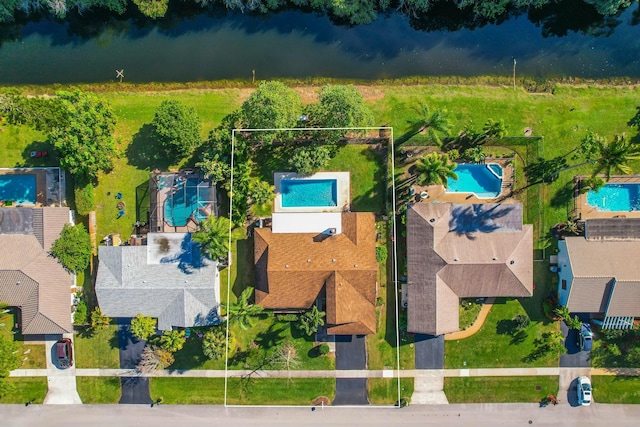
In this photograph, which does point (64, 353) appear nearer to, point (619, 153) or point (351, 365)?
point (351, 365)

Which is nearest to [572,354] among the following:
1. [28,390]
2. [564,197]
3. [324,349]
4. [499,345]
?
[499,345]

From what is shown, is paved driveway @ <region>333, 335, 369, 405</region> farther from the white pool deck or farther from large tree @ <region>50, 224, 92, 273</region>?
large tree @ <region>50, 224, 92, 273</region>

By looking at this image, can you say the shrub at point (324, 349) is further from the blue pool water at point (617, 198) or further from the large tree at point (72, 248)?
the blue pool water at point (617, 198)

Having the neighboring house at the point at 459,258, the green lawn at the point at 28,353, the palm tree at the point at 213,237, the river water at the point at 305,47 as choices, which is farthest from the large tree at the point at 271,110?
the green lawn at the point at 28,353

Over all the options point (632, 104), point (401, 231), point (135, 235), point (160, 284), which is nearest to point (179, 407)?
point (160, 284)

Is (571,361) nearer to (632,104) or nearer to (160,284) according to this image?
(632,104)

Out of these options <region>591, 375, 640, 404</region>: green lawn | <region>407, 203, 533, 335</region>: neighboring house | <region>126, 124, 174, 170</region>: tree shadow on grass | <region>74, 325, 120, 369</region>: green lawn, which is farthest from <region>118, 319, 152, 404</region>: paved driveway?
<region>591, 375, 640, 404</region>: green lawn

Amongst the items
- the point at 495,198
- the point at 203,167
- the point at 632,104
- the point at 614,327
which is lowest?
the point at 614,327
